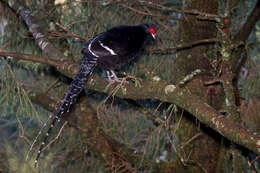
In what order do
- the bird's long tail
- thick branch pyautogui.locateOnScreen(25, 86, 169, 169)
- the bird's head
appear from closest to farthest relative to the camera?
the bird's long tail
the bird's head
thick branch pyautogui.locateOnScreen(25, 86, 169, 169)

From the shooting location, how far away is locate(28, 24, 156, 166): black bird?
262cm

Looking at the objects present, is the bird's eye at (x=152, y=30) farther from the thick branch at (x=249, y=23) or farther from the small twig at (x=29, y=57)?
the small twig at (x=29, y=57)

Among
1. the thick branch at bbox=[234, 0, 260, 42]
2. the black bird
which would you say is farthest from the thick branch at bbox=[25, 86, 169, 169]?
the thick branch at bbox=[234, 0, 260, 42]

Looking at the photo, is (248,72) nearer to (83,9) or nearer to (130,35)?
(130,35)

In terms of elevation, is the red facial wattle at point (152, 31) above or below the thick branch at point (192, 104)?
above

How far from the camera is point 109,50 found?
10.0 ft

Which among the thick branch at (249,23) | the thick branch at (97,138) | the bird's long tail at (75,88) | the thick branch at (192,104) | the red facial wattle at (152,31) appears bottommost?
the thick branch at (97,138)

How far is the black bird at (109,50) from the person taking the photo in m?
2.62

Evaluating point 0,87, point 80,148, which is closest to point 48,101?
point 0,87

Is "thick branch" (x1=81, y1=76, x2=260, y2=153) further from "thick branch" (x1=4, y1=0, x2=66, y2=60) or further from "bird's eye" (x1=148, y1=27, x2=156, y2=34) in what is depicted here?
"bird's eye" (x1=148, y1=27, x2=156, y2=34)

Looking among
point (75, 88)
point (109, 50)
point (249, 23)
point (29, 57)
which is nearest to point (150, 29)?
point (109, 50)

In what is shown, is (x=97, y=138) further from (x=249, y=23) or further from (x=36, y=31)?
(x=249, y=23)

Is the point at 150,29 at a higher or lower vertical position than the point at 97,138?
higher

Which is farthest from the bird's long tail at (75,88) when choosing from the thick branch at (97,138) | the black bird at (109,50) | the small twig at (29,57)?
the thick branch at (97,138)
